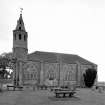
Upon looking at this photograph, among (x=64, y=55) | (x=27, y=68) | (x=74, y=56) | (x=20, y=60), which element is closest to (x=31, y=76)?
(x=27, y=68)

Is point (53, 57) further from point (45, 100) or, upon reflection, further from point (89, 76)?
point (45, 100)

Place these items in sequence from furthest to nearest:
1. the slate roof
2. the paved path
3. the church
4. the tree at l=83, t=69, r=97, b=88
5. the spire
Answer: the tree at l=83, t=69, r=97, b=88 < the slate roof < the spire < the church < the paved path

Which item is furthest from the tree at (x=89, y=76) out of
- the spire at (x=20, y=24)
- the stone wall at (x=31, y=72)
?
the spire at (x=20, y=24)

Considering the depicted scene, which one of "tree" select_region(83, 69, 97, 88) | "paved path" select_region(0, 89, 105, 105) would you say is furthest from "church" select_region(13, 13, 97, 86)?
"paved path" select_region(0, 89, 105, 105)

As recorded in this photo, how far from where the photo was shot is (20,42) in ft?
146

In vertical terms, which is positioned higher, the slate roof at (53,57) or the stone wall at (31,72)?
the slate roof at (53,57)

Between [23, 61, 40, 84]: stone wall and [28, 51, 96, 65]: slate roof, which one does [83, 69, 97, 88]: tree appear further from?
[23, 61, 40, 84]: stone wall

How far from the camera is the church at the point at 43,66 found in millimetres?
44469

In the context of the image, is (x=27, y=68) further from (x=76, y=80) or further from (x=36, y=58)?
(x=76, y=80)

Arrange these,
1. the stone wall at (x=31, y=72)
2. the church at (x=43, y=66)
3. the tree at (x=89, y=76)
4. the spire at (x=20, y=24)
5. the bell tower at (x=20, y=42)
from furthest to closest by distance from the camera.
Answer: the tree at (x=89, y=76) < the stone wall at (x=31, y=72) < the spire at (x=20, y=24) < the church at (x=43, y=66) < the bell tower at (x=20, y=42)

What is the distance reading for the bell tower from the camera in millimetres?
44344

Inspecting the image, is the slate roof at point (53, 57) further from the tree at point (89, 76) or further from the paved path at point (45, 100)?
the paved path at point (45, 100)

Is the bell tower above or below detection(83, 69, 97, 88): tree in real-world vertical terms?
above

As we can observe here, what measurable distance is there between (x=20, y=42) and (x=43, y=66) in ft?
32.9
